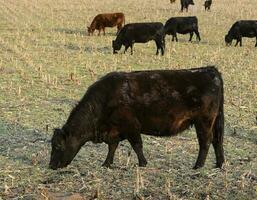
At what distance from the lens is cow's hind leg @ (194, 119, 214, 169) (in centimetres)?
796

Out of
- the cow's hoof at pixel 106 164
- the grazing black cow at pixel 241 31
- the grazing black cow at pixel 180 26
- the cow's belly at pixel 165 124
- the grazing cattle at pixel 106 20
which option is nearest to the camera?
the cow's hoof at pixel 106 164

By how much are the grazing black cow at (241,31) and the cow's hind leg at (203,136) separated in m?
16.5

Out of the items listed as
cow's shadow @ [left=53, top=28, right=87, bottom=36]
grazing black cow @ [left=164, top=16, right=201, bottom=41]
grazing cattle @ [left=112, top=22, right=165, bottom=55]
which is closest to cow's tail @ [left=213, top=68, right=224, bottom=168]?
grazing cattle @ [left=112, top=22, right=165, bottom=55]

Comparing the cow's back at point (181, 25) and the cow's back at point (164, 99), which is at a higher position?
the cow's back at point (181, 25)

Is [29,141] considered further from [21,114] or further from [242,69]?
[242,69]

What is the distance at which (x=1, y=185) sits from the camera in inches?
271

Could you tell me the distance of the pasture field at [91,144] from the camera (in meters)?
6.72

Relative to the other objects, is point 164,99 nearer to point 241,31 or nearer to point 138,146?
point 138,146

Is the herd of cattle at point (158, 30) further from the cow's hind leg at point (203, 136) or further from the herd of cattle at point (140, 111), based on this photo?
the cow's hind leg at point (203, 136)

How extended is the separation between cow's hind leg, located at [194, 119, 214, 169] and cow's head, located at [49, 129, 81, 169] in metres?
1.87

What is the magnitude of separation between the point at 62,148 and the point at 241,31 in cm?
1792

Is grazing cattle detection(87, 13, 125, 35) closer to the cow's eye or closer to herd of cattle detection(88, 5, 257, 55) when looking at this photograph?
herd of cattle detection(88, 5, 257, 55)

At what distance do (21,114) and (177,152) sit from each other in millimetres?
3908

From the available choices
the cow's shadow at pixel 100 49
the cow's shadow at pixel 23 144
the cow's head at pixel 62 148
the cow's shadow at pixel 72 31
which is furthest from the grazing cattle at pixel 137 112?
the cow's shadow at pixel 72 31
